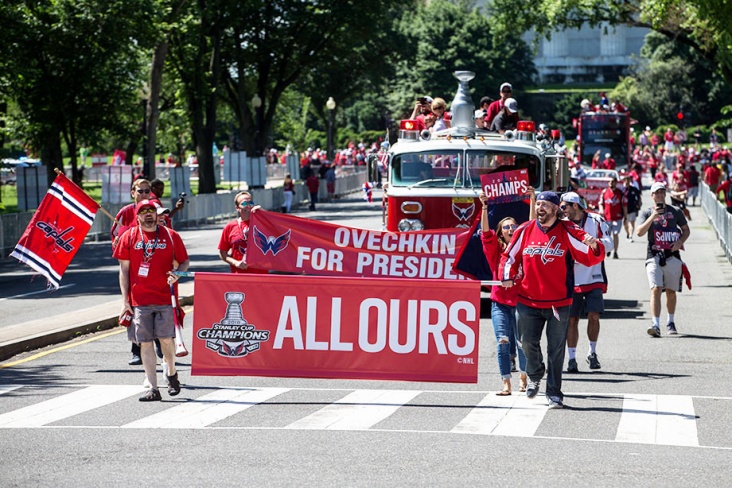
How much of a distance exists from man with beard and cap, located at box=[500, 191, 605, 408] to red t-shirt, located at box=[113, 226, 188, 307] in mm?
3038

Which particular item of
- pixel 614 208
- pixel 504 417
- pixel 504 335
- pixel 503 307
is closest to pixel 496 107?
pixel 503 307

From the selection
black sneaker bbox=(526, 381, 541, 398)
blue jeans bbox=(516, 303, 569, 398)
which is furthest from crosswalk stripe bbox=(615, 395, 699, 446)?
black sneaker bbox=(526, 381, 541, 398)

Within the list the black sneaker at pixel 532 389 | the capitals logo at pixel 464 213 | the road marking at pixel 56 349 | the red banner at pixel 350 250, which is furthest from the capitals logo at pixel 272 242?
the black sneaker at pixel 532 389

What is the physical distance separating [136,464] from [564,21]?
29090 mm

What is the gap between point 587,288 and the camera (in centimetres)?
1462

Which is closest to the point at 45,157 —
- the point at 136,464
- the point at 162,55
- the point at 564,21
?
the point at 162,55

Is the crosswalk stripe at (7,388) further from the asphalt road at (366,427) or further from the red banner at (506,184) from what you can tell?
the red banner at (506,184)

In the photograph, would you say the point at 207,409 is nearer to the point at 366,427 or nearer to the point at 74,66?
the point at 366,427

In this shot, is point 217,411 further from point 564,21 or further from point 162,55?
point 162,55

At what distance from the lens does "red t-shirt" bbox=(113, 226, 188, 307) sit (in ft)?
39.3

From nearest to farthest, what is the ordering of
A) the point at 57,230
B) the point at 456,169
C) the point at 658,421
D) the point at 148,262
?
1. the point at 658,421
2. the point at 148,262
3. the point at 57,230
4. the point at 456,169

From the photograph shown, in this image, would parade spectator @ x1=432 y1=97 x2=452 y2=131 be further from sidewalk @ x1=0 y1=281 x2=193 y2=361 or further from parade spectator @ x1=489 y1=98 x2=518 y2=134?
sidewalk @ x1=0 y1=281 x2=193 y2=361

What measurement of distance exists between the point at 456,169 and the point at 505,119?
1871 mm

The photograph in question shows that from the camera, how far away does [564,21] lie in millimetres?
36250
